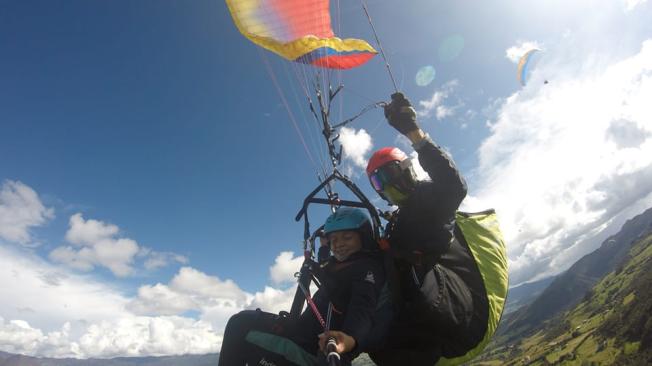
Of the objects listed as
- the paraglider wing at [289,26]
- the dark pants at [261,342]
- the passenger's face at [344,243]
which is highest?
the paraglider wing at [289,26]

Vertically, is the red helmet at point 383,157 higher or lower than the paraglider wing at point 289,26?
lower

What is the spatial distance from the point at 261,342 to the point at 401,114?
3003 mm

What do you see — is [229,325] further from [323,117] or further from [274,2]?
[274,2]

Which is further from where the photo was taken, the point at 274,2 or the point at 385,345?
the point at 274,2

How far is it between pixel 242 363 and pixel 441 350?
2.20 metres

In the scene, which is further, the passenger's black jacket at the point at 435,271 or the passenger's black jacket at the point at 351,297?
the passenger's black jacket at the point at 435,271

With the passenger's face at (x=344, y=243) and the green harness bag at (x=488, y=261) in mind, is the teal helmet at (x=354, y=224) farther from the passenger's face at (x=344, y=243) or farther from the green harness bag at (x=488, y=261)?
the green harness bag at (x=488, y=261)

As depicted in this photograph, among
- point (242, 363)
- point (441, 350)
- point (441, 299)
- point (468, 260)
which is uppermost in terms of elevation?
point (468, 260)

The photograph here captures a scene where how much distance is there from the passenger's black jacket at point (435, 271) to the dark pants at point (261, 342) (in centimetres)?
103

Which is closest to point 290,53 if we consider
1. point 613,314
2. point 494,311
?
point 494,311

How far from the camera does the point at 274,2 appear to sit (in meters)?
10.1

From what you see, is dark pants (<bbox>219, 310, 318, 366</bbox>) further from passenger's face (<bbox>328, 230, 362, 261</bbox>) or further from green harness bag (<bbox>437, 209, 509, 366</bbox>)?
green harness bag (<bbox>437, 209, 509, 366</bbox>)

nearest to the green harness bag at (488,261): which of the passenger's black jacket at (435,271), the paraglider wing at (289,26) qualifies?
the passenger's black jacket at (435,271)

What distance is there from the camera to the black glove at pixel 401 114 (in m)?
4.18
